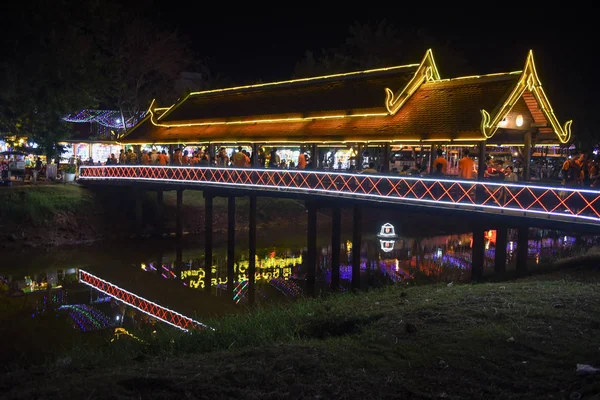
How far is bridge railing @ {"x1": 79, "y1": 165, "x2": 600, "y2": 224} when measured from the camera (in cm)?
1512

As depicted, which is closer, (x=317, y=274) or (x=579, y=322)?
(x=579, y=322)

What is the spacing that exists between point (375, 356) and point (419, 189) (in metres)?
10.9

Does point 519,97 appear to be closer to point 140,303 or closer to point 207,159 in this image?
point 140,303

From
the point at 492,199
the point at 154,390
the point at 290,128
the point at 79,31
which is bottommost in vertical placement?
the point at 154,390

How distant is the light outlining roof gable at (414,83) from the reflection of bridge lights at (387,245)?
9.85 meters

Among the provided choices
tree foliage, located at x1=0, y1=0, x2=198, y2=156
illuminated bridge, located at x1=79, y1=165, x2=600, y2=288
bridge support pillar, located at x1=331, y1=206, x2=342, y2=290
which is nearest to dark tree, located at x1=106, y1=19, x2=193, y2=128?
tree foliage, located at x1=0, y1=0, x2=198, y2=156

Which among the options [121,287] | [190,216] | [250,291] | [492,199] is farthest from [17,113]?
[492,199]

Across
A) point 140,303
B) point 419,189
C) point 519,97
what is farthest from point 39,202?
point 519,97

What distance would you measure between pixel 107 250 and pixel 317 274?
11.2 meters

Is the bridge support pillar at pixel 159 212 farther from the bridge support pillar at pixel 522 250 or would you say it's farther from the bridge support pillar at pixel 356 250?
the bridge support pillar at pixel 522 250

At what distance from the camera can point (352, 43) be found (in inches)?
2174

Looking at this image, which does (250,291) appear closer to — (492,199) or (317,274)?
(317,274)

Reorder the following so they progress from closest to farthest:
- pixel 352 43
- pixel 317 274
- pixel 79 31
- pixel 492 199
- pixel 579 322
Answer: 1. pixel 579 322
2. pixel 492 199
3. pixel 317 274
4. pixel 79 31
5. pixel 352 43

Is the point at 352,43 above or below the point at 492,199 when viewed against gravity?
above
